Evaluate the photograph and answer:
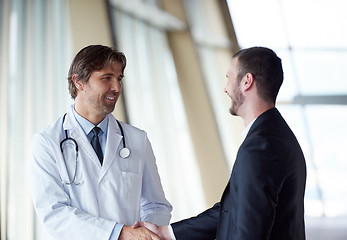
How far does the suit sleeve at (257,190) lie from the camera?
1237 mm

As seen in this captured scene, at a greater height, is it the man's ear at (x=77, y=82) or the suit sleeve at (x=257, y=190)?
the man's ear at (x=77, y=82)

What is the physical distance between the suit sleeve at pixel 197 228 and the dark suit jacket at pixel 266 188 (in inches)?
13.4

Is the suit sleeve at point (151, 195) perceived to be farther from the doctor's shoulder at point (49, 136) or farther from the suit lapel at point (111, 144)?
the doctor's shoulder at point (49, 136)

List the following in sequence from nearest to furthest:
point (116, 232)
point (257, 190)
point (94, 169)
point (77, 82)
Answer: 1. point (257, 190)
2. point (116, 232)
3. point (94, 169)
4. point (77, 82)

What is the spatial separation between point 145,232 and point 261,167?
0.62 m

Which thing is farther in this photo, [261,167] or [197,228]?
[197,228]

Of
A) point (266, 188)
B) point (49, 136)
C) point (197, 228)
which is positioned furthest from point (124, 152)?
point (266, 188)

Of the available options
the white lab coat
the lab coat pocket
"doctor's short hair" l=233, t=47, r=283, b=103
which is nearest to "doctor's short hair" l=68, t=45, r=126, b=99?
the white lab coat

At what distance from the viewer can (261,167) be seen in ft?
4.10

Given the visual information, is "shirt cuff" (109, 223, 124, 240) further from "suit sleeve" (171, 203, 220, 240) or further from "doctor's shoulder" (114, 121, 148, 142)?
"doctor's shoulder" (114, 121, 148, 142)

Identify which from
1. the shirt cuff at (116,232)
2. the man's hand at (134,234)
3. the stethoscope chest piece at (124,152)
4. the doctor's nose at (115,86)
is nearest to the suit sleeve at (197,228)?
the man's hand at (134,234)

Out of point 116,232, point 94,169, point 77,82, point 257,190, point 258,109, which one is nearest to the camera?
point 257,190

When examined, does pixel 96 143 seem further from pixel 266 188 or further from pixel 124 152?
pixel 266 188

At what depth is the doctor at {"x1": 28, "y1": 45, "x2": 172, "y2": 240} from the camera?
160 centimetres
